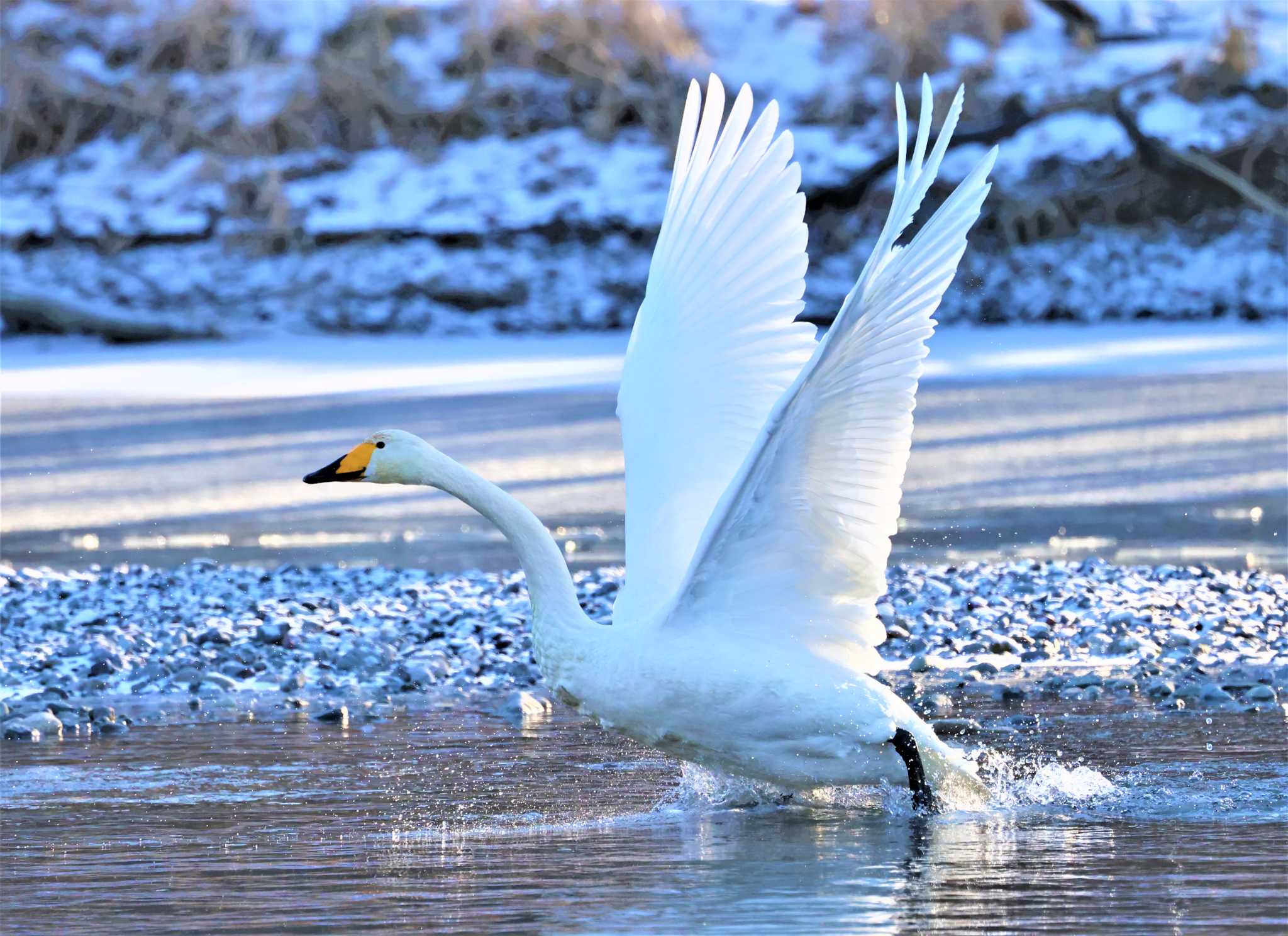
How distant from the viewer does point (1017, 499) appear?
47.9 ft

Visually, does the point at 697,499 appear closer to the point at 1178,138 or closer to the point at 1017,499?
the point at 1017,499

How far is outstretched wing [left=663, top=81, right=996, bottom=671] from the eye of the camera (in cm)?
561

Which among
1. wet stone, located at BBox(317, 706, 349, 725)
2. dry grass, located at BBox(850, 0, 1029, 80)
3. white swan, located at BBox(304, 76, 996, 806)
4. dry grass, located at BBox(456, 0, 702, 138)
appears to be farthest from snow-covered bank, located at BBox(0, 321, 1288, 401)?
white swan, located at BBox(304, 76, 996, 806)

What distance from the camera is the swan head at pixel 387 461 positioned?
20.8 ft

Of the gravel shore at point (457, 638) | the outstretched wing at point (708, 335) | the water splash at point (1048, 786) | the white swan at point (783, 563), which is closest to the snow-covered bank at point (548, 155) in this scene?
the gravel shore at point (457, 638)

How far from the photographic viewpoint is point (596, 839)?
18.6ft

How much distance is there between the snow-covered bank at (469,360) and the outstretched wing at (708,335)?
10.1 m

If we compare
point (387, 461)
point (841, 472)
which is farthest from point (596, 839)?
point (387, 461)

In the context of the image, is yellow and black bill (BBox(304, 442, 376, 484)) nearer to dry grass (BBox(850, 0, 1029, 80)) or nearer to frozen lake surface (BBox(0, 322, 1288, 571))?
frozen lake surface (BBox(0, 322, 1288, 571))

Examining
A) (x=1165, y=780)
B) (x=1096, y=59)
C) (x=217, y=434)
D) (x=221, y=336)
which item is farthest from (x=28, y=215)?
(x=1165, y=780)

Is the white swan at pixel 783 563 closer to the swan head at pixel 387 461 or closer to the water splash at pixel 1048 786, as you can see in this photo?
the swan head at pixel 387 461

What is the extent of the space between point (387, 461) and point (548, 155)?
17.2 metres

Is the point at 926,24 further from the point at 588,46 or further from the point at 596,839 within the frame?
the point at 596,839

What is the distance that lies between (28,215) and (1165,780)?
1826 centimetres
